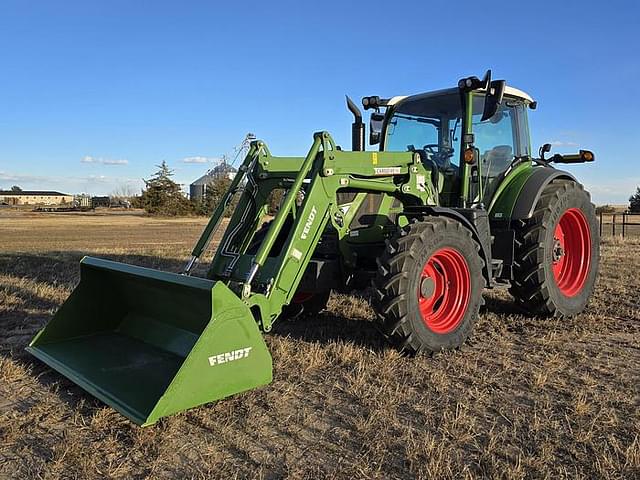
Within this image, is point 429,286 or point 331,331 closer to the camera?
point 429,286

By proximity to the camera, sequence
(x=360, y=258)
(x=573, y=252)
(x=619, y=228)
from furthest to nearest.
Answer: (x=619, y=228) < (x=573, y=252) < (x=360, y=258)

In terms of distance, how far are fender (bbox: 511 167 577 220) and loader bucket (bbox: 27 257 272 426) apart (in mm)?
3682

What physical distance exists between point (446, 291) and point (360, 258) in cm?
94

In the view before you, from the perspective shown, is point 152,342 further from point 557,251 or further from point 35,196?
point 35,196

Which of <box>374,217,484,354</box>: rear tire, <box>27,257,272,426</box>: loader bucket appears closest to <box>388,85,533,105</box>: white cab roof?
<box>374,217,484,354</box>: rear tire

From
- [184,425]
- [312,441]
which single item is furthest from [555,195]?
[184,425]

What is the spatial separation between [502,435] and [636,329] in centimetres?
360

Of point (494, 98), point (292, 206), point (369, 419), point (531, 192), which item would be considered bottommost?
point (369, 419)

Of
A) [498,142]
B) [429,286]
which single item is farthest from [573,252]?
[429,286]

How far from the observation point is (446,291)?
17.9ft

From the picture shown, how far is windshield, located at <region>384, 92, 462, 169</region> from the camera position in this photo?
645 centimetres

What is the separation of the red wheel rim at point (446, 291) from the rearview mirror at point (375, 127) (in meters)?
2.31

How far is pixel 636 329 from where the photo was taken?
6148 mm

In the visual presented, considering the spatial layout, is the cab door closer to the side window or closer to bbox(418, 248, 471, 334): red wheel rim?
the side window
